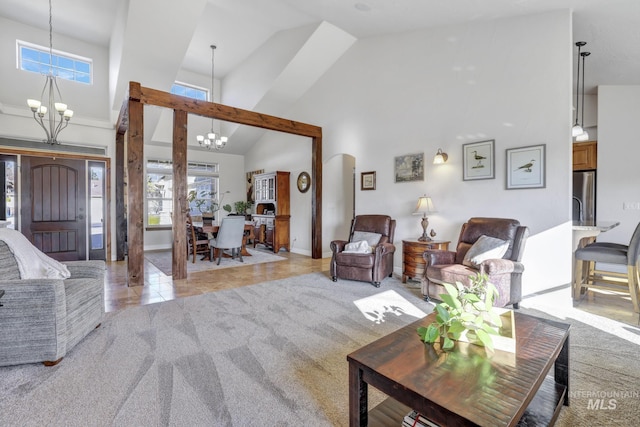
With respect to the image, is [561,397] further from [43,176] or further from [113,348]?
[43,176]

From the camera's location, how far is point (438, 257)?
11.8ft

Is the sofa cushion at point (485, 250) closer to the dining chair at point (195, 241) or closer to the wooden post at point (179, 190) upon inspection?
the wooden post at point (179, 190)

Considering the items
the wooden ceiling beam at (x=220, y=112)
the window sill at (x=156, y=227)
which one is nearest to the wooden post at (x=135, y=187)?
the wooden ceiling beam at (x=220, y=112)

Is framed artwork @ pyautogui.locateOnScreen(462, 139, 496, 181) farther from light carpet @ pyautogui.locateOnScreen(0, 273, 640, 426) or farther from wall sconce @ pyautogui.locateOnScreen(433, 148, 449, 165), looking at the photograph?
light carpet @ pyautogui.locateOnScreen(0, 273, 640, 426)

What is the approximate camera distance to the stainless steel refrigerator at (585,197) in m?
5.12

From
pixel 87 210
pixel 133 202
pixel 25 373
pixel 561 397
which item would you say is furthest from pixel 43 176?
pixel 561 397

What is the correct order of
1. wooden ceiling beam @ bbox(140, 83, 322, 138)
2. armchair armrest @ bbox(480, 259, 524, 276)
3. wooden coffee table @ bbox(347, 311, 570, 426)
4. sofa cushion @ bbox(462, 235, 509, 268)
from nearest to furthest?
wooden coffee table @ bbox(347, 311, 570, 426)
armchair armrest @ bbox(480, 259, 524, 276)
sofa cushion @ bbox(462, 235, 509, 268)
wooden ceiling beam @ bbox(140, 83, 322, 138)

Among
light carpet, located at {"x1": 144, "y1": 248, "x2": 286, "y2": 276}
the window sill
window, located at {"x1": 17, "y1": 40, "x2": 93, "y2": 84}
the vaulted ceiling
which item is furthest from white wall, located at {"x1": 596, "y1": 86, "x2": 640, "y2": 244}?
window, located at {"x1": 17, "y1": 40, "x2": 93, "y2": 84}

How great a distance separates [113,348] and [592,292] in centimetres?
535

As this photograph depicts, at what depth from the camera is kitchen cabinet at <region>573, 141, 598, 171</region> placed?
5.18m

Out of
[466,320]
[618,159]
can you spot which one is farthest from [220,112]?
[618,159]

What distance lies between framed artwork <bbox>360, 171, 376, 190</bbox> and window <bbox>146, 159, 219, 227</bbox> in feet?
14.6

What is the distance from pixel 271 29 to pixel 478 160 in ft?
14.8

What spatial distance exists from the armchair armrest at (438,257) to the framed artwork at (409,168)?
4.56 feet
